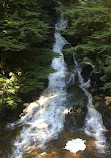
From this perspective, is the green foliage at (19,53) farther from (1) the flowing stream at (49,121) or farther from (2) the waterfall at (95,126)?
(2) the waterfall at (95,126)

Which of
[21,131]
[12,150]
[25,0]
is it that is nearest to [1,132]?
[21,131]

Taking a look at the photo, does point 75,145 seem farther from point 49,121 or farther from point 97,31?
point 97,31

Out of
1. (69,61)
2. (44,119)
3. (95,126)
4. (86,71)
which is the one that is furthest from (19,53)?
(95,126)

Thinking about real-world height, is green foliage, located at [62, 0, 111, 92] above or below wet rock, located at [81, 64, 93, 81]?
above

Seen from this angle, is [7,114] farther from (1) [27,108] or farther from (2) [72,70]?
(2) [72,70]

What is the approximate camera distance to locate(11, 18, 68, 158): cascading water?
7270mm

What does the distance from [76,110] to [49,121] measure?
1.80m

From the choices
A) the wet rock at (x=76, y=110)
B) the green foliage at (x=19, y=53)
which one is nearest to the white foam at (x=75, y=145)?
the wet rock at (x=76, y=110)

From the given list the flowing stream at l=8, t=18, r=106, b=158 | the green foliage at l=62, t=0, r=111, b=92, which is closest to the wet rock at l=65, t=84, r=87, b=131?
the flowing stream at l=8, t=18, r=106, b=158

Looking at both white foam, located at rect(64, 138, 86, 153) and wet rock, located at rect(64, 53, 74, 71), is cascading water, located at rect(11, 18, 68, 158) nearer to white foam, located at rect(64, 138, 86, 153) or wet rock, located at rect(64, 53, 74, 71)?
white foam, located at rect(64, 138, 86, 153)

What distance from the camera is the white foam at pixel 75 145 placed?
21.4ft

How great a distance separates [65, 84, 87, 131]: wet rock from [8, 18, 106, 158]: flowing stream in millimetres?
272

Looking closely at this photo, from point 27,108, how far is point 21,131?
2.26 m

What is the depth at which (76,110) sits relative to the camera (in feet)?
29.9
